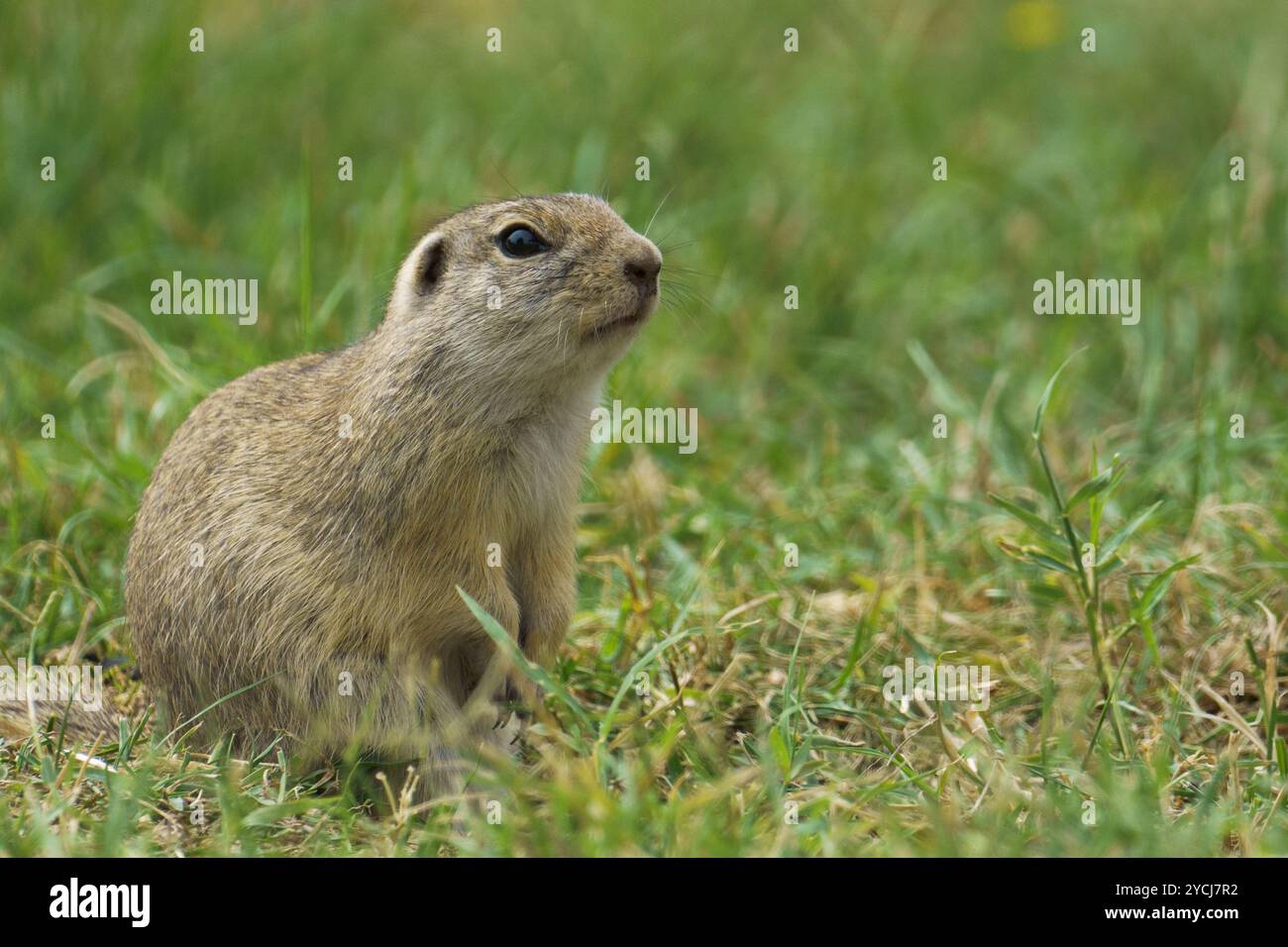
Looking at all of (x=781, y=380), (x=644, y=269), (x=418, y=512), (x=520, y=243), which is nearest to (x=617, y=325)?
(x=644, y=269)

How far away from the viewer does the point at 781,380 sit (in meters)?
7.54

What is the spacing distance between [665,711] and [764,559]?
1.31m

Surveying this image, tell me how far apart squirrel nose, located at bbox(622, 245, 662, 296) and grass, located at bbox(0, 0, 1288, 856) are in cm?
103

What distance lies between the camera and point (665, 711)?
4.70 metres

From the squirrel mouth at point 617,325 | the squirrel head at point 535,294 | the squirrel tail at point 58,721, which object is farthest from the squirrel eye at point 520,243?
the squirrel tail at point 58,721

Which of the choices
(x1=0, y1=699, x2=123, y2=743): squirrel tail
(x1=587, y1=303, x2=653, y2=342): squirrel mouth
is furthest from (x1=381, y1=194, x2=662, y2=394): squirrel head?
(x1=0, y1=699, x2=123, y2=743): squirrel tail

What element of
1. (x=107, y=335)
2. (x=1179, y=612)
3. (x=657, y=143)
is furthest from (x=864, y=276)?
(x=107, y=335)

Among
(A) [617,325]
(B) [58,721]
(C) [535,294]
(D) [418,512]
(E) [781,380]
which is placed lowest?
(B) [58,721]

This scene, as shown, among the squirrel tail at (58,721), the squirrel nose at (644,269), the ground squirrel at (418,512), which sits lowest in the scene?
the squirrel tail at (58,721)

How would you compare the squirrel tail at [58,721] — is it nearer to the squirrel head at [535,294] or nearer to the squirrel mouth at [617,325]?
the squirrel head at [535,294]

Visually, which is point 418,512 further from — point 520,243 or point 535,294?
point 520,243

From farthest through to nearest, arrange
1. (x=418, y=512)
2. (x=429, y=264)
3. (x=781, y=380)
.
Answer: (x=781, y=380) < (x=429, y=264) < (x=418, y=512)

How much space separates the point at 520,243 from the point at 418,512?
851 mm

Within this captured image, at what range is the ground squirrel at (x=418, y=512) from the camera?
15.0 feet
